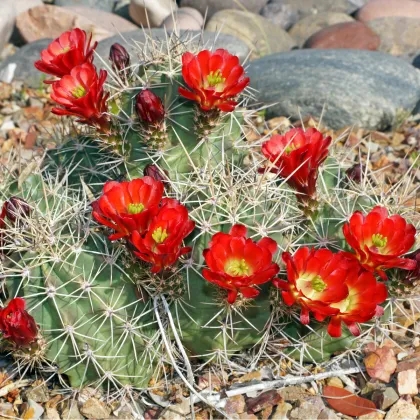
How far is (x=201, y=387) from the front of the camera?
97.5 inches

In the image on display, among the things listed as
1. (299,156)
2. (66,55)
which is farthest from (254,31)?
(299,156)

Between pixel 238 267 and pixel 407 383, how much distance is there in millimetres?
977

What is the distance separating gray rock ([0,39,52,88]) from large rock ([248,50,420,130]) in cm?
193

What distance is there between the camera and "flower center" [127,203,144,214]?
200 cm

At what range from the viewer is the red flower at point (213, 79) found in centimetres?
232

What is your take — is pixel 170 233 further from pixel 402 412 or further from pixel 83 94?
pixel 402 412

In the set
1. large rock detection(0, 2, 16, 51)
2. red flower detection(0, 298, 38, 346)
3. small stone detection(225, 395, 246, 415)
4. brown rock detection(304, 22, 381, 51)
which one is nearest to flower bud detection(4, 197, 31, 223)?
red flower detection(0, 298, 38, 346)

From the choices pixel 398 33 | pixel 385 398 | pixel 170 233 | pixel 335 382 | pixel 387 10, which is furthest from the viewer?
pixel 387 10

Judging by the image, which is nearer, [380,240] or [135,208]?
[135,208]

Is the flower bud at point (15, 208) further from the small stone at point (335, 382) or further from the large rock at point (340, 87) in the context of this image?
the large rock at point (340, 87)

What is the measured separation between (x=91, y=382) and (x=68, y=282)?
0.48 m

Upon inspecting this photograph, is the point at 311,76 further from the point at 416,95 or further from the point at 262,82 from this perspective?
the point at 416,95

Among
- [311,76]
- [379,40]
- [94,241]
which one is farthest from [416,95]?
[94,241]

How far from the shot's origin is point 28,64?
222 inches
